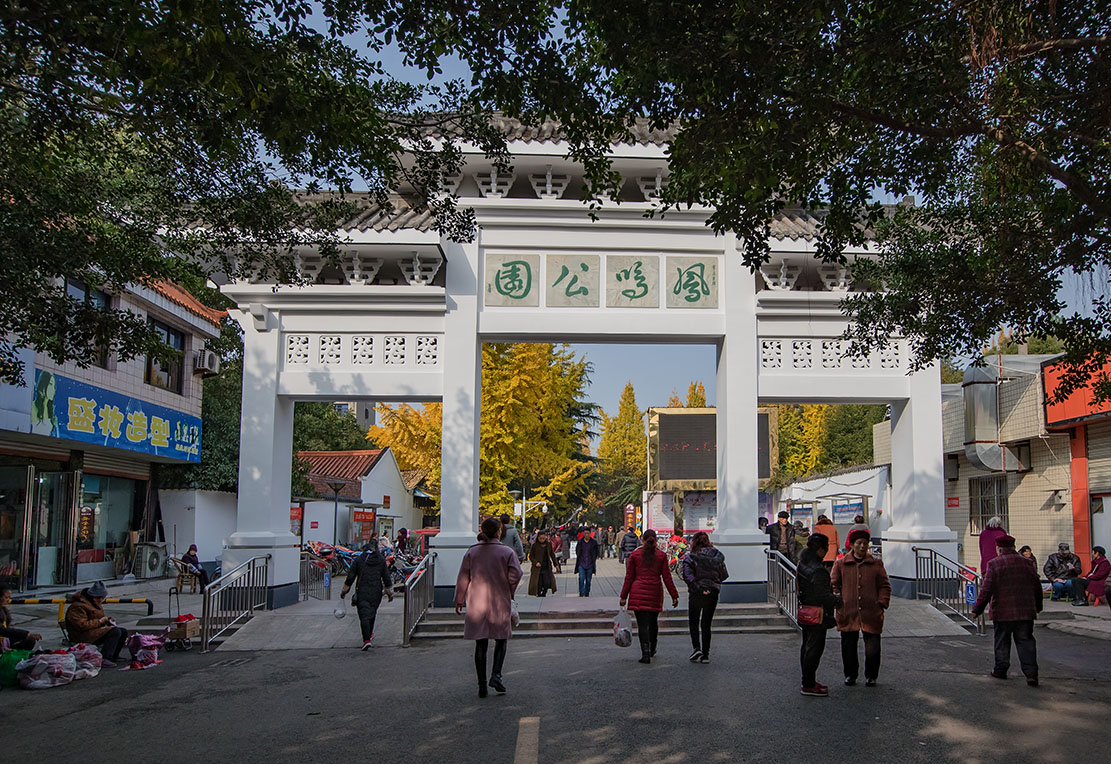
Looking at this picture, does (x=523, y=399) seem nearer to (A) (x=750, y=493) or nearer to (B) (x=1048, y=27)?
(A) (x=750, y=493)

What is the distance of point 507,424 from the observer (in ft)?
81.6

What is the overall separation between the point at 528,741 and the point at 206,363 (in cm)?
2181

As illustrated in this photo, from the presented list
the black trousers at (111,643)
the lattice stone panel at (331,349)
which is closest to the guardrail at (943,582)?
the lattice stone panel at (331,349)

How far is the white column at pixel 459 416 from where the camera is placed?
1512 centimetres

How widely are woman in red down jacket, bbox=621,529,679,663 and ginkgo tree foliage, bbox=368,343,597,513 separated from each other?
12.8 metres

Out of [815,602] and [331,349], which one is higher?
[331,349]

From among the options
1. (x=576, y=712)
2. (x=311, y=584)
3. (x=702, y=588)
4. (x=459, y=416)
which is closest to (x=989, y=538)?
(x=702, y=588)

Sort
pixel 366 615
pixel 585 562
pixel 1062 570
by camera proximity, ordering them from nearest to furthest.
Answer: pixel 366 615, pixel 585 562, pixel 1062 570

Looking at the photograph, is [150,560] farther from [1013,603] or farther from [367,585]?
[1013,603]

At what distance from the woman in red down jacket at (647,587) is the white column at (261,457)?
272 inches

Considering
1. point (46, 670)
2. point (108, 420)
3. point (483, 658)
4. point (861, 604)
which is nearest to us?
point (483, 658)

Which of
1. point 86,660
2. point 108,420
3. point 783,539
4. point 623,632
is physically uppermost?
point 108,420

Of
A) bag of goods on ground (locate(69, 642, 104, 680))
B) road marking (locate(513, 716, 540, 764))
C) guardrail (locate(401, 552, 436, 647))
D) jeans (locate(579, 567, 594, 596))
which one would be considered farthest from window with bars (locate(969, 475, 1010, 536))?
bag of goods on ground (locate(69, 642, 104, 680))

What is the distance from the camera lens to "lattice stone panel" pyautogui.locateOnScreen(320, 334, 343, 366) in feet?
51.5
